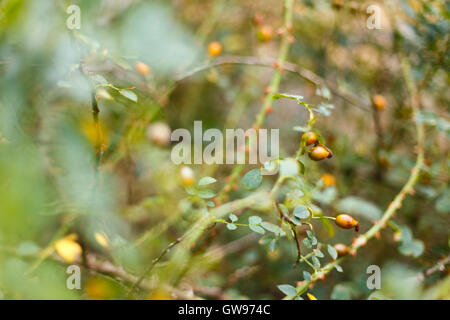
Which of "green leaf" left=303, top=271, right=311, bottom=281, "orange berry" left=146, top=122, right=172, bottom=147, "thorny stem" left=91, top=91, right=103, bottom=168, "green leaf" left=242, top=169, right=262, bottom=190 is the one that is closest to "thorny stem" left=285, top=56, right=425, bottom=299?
"green leaf" left=303, top=271, right=311, bottom=281

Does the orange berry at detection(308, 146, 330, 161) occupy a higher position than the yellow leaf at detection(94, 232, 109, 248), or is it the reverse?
the orange berry at detection(308, 146, 330, 161)

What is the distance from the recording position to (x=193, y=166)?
1.02 metres

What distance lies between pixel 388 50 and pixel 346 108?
21cm

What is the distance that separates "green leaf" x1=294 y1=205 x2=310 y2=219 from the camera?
0.50 metres

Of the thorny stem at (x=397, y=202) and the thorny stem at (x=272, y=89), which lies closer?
the thorny stem at (x=397, y=202)

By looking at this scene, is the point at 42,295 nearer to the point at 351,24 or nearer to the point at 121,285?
the point at 121,285

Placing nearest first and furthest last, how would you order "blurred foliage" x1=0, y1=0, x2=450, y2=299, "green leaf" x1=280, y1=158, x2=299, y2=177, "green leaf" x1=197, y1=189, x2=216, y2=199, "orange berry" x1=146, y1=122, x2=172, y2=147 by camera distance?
"green leaf" x1=280, y1=158, x2=299, y2=177
"green leaf" x1=197, y1=189, x2=216, y2=199
"blurred foliage" x1=0, y1=0, x2=450, y2=299
"orange berry" x1=146, y1=122, x2=172, y2=147

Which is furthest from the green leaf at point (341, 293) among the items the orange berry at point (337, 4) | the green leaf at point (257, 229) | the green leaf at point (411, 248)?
the orange berry at point (337, 4)

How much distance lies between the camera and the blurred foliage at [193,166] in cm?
62

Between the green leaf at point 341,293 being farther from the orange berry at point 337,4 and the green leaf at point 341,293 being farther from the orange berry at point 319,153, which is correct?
the orange berry at point 337,4

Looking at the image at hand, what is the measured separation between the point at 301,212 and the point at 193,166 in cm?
55

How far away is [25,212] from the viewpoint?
2.07ft

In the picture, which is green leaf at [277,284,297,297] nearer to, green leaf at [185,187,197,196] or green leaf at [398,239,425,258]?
green leaf at [185,187,197,196]
